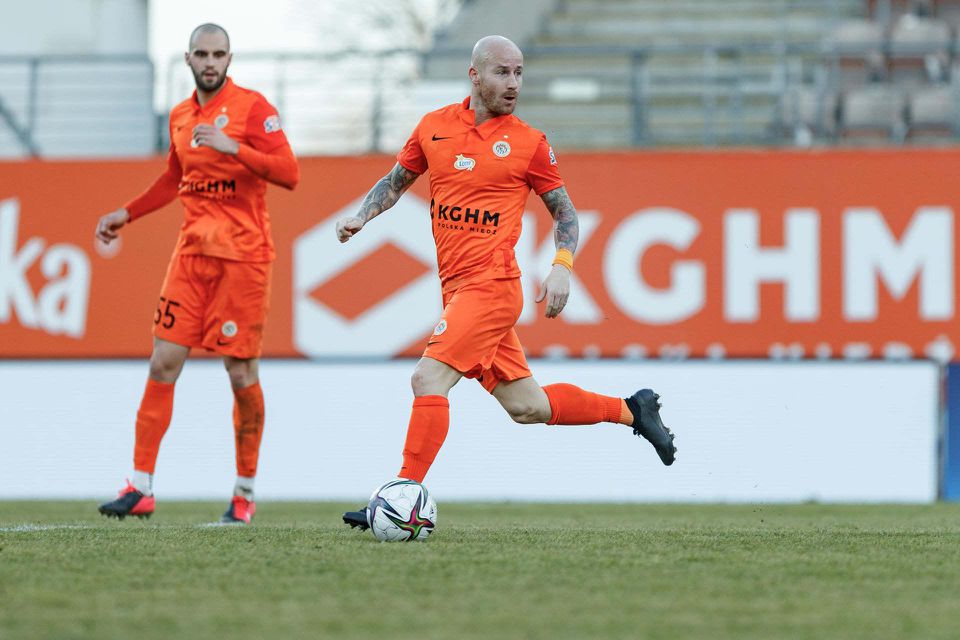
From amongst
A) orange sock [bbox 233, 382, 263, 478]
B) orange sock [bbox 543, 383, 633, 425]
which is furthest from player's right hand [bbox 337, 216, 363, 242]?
orange sock [bbox 233, 382, 263, 478]

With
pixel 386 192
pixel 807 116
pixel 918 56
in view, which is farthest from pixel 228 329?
pixel 918 56

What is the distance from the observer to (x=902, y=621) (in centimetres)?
329

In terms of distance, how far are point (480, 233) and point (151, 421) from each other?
6.42 ft

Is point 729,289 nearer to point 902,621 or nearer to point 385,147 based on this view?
point 385,147

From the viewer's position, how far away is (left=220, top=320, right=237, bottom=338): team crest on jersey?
6363mm

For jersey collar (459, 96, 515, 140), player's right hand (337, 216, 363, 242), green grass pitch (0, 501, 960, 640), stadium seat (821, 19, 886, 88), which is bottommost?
green grass pitch (0, 501, 960, 640)

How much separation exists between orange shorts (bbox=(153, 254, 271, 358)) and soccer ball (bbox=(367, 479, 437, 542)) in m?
1.68

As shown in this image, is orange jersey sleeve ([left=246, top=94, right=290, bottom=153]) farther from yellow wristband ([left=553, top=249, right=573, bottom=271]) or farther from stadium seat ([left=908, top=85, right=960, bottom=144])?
stadium seat ([left=908, top=85, right=960, bottom=144])

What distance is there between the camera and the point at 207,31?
632 centimetres

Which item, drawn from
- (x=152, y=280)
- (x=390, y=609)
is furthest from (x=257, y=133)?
(x=152, y=280)

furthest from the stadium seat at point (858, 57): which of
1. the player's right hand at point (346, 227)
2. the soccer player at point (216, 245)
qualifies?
the player's right hand at point (346, 227)

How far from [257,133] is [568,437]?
4524 millimetres

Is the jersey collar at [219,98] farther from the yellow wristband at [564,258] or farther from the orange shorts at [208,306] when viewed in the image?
the yellow wristband at [564,258]

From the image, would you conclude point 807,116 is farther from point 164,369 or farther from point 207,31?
point 164,369
